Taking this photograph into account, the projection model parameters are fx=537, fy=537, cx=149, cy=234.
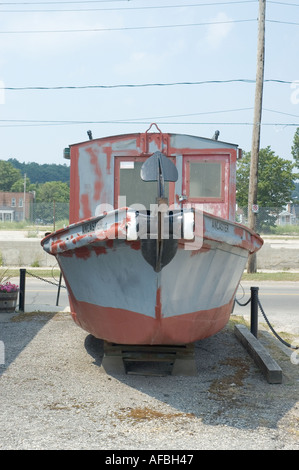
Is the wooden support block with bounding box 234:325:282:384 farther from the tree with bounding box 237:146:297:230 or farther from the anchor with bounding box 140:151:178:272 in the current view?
the tree with bounding box 237:146:297:230

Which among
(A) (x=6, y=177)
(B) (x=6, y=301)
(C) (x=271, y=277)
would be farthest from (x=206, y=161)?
(A) (x=6, y=177)

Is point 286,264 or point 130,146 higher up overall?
point 130,146

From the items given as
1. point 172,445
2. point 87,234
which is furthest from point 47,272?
point 172,445

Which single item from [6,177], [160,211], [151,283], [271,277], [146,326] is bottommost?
[271,277]

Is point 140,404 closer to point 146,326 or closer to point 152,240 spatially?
point 146,326

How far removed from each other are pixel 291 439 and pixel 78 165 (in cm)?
422

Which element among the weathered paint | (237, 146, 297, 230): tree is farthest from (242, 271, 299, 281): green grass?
(237, 146, 297, 230): tree

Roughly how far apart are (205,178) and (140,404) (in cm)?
297

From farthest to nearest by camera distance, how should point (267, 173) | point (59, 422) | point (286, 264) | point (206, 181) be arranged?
point (267, 173)
point (286, 264)
point (206, 181)
point (59, 422)

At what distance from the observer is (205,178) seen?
6.73 meters

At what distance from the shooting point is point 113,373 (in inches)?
238

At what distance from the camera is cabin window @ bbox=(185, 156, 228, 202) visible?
6.68m

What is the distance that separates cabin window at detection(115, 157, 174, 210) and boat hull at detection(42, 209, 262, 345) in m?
1.12
